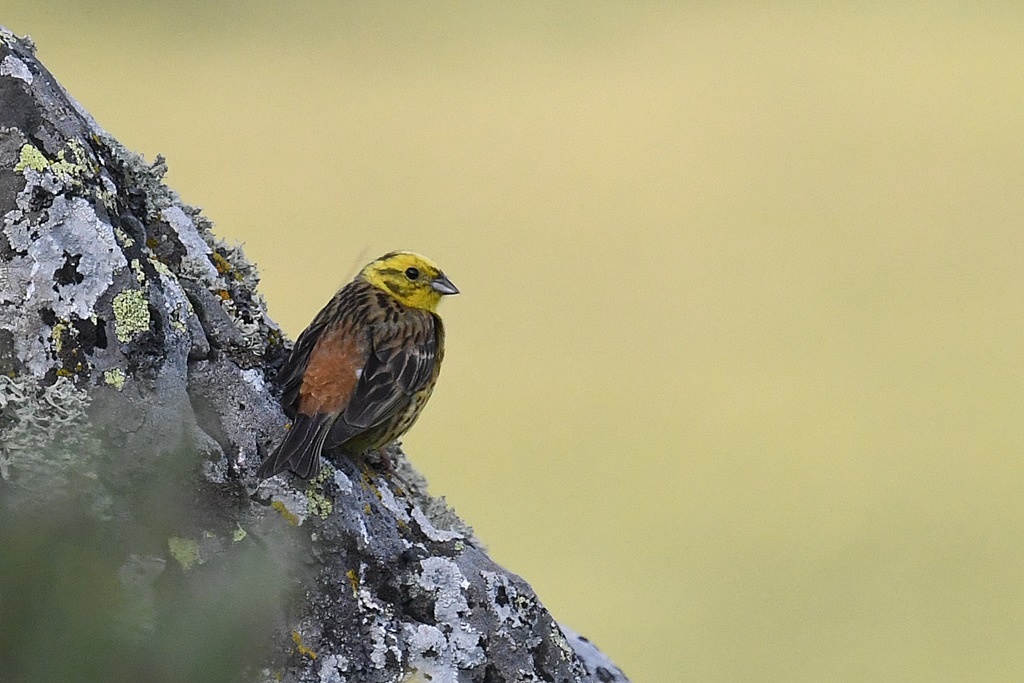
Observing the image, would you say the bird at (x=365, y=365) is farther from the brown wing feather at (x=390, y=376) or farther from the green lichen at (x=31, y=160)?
the green lichen at (x=31, y=160)

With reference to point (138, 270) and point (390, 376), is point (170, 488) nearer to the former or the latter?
point (138, 270)

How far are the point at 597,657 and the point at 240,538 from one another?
1.50 meters

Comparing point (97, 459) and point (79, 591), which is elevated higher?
point (97, 459)

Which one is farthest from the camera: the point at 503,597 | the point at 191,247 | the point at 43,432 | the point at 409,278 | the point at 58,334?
the point at 409,278

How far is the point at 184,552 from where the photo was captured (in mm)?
2588

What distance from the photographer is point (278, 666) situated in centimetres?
266

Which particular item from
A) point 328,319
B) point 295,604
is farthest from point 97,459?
point 328,319

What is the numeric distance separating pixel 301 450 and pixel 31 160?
3.08 feet

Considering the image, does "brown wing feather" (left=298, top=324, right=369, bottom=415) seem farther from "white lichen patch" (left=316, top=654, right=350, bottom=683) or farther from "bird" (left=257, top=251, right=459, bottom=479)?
"white lichen patch" (left=316, top=654, right=350, bottom=683)

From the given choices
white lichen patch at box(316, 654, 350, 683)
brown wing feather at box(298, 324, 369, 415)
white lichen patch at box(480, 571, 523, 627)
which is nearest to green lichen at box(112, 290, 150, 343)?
brown wing feather at box(298, 324, 369, 415)

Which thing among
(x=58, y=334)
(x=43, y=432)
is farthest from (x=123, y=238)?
(x=43, y=432)

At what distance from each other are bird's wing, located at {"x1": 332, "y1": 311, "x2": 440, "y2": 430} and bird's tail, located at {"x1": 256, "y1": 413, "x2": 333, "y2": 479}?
0.80 ft

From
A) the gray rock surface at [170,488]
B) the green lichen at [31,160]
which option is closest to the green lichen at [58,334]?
the gray rock surface at [170,488]

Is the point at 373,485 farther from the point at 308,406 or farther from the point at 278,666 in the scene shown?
the point at 278,666
